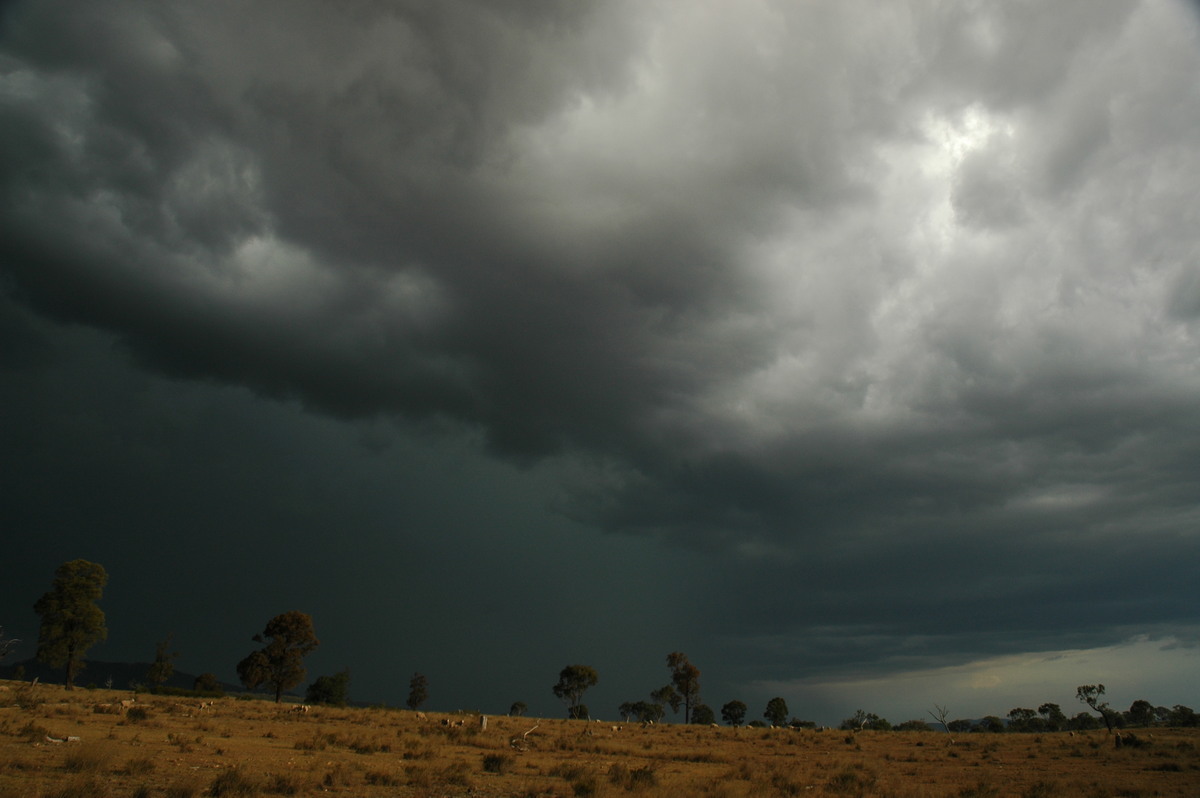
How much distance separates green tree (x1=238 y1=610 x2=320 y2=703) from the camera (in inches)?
3157

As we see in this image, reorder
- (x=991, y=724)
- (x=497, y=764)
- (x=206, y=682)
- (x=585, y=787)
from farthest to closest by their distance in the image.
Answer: (x=991, y=724)
(x=206, y=682)
(x=497, y=764)
(x=585, y=787)

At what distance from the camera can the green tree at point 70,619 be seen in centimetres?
6494

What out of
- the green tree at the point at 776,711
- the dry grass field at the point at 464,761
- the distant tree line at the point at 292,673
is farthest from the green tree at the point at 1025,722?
the dry grass field at the point at 464,761

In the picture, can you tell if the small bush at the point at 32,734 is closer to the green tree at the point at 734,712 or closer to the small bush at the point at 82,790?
the small bush at the point at 82,790

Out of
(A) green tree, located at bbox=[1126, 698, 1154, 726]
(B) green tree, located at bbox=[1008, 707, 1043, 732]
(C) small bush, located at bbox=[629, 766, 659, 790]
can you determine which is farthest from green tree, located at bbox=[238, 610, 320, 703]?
(A) green tree, located at bbox=[1126, 698, 1154, 726]

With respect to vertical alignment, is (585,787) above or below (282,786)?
below

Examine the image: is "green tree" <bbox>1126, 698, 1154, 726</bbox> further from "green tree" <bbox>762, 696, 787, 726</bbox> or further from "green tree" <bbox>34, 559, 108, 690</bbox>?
"green tree" <bbox>34, 559, 108, 690</bbox>

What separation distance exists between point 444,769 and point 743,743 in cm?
3037

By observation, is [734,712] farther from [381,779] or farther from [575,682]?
[381,779]

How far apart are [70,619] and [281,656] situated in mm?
23422

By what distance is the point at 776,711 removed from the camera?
420 ft

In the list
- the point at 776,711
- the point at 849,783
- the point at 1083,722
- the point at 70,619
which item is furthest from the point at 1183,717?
the point at 70,619

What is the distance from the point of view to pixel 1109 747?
48.4 metres

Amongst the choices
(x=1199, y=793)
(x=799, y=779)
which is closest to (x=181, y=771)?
(x=799, y=779)
